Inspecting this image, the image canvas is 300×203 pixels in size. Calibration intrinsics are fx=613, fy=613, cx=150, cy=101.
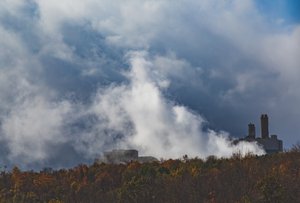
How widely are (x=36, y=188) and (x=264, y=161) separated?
56.3ft

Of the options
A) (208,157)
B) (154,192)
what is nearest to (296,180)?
(154,192)

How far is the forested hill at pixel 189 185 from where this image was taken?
102 ft

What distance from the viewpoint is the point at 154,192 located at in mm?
34875

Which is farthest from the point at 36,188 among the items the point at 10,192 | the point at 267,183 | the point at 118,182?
the point at 267,183

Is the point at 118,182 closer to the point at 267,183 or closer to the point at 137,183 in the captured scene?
the point at 137,183

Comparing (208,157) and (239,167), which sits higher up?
(208,157)

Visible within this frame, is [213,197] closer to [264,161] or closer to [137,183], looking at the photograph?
[137,183]

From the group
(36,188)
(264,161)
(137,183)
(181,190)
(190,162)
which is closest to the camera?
(181,190)

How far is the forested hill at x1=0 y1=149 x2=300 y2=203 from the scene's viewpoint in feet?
102

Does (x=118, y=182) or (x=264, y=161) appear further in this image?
(x=118, y=182)

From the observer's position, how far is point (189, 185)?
1345 inches

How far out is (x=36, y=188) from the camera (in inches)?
1825

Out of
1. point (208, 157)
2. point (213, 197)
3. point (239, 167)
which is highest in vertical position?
point (208, 157)

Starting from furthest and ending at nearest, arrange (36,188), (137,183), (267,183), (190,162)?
(190,162), (36,188), (137,183), (267,183)
